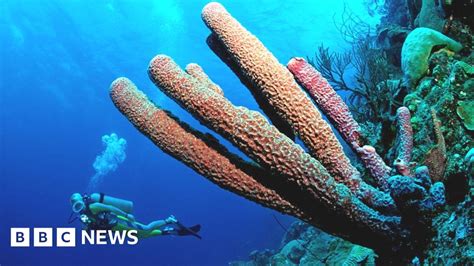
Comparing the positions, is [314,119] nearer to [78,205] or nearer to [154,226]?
[78,205]

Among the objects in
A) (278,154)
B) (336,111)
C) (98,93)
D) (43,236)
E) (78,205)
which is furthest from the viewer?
(43,236)

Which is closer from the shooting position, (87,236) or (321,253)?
(321,253)

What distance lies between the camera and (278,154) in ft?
5.70

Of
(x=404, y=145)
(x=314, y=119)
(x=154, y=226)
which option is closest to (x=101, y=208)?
(x=154, y=226)

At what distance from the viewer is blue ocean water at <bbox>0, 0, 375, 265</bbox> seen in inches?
1006

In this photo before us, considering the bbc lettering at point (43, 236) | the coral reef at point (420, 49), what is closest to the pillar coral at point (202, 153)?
the coral reef at point (420, 49)

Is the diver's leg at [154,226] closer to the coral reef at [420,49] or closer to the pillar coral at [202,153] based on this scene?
the coral reef at [420,49]

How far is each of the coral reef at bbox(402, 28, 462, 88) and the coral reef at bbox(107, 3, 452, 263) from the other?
1.23 metres

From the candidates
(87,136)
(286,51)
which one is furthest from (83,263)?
(286,51)

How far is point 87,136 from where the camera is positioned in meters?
55.6

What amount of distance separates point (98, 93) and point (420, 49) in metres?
40.3

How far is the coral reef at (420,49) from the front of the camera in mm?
3109

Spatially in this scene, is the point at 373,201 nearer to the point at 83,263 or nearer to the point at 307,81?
the point at 307,81

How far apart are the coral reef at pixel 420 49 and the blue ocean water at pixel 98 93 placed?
69.1 ft
